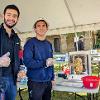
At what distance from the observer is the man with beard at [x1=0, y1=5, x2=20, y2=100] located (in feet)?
10.2

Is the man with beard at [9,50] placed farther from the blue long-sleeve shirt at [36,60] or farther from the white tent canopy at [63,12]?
the white tent canopy at [63,12]

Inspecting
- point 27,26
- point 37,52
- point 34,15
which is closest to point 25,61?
point 37,52

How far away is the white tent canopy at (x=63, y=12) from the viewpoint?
5754 millimetres

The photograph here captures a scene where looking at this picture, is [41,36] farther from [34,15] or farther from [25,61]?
[34,15]

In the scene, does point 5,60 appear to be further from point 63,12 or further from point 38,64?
point 63,12

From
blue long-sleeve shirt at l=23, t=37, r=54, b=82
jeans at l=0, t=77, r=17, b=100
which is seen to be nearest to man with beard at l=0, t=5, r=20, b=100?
jeans at l=0, t=77, r=17, b=100

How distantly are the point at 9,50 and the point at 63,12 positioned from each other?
321 cm

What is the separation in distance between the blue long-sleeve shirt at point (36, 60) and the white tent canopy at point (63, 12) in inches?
87.8

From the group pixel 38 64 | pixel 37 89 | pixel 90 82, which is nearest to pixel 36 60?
pixel 38 64

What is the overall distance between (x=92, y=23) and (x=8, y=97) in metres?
3.39

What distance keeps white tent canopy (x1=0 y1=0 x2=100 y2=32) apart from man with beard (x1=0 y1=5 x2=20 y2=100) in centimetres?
264

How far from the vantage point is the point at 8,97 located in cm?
319

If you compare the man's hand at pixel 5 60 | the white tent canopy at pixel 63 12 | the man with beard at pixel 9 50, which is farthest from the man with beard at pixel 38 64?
the white tent canopy at pixel 63 12

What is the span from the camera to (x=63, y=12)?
6.19 meters
